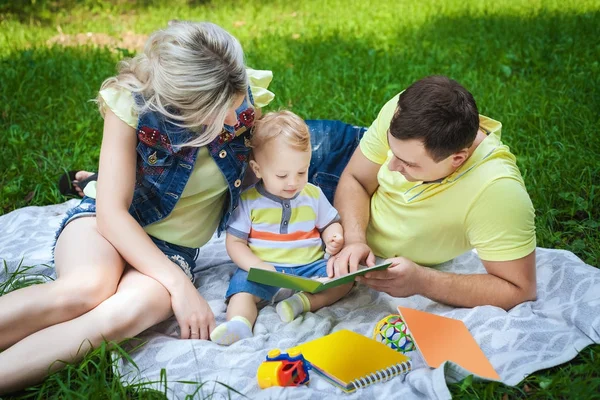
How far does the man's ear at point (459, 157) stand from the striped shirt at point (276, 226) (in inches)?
27.4

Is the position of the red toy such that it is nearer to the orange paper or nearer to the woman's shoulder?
the orange paper

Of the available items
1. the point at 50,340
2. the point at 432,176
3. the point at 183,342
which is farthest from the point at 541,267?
the point at 50,340

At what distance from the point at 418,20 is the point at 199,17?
2.58m

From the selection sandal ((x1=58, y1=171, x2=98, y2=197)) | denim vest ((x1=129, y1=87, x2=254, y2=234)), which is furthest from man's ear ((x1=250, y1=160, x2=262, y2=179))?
sandal ((x1=58, y1=171, x2=98, y2=197))

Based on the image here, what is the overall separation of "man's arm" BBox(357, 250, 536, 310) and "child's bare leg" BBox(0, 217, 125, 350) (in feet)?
3.30

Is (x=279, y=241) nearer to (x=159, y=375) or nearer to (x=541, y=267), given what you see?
(x=159, y=375)

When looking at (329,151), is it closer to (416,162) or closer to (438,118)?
(416,162)

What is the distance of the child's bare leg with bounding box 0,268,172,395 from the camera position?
2.39 m

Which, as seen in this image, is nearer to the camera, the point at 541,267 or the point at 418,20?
the point at 541,267

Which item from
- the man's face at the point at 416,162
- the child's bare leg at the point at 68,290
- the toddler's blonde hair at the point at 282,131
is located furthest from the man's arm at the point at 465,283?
the child's bare leg at the point at 68,290

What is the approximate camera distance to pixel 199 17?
827 cm

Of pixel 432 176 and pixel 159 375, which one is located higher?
pixel 432 176

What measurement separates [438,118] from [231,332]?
113 cm

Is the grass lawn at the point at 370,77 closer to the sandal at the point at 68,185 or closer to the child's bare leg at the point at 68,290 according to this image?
the sandal at the point at 68,185
